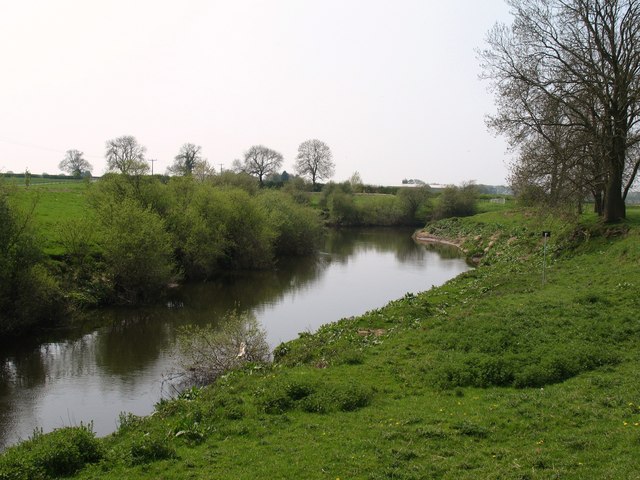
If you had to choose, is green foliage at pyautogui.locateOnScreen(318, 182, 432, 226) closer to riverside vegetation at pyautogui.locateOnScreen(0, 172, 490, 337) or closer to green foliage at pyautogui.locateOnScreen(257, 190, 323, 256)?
riverside vegetation at pyautogui.locateOnScreen(0, 172, 490, 337)

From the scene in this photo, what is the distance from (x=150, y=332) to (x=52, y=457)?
16774 mm

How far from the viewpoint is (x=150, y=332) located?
25.5 m

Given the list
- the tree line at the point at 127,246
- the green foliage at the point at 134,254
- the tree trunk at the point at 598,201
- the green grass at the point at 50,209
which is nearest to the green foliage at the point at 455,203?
the tree line at the point at 127,246

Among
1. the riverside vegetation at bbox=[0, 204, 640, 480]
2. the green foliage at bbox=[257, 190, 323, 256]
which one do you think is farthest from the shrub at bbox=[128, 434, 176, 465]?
the green foliage at bbox=[257, 190, 323, 256]

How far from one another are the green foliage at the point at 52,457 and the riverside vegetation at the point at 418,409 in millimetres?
23

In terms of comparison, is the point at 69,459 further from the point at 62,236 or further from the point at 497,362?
the point at 62,236

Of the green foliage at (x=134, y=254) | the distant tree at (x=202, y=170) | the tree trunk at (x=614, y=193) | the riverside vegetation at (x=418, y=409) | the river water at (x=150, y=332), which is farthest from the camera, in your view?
the distant tree at (x=202, y=170)

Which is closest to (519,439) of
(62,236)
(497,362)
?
(497,362)

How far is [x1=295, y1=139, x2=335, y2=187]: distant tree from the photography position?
391ft

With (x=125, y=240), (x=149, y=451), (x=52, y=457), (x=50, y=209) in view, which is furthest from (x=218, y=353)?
(x=50, y=209)

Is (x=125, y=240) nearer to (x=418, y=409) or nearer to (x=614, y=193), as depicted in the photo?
(x=418, y=409)

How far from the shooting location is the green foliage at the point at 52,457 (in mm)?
8859

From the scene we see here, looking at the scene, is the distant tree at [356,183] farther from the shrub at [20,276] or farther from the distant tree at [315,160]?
the shrub at [20,276]

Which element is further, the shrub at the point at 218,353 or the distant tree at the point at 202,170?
the distant tree at the point at 202,170
